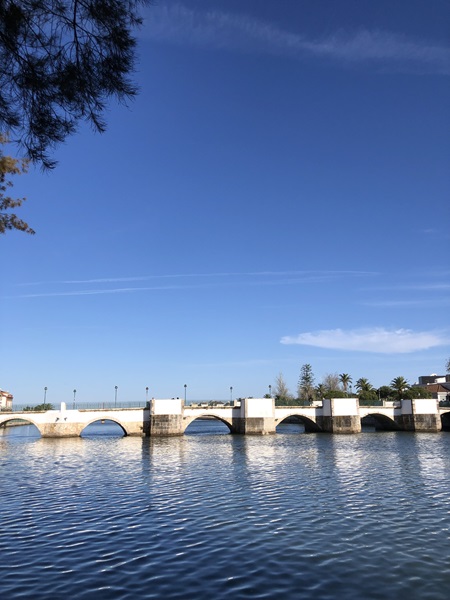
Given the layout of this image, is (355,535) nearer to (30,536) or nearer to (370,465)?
(30,536)

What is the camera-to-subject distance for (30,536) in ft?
52.6

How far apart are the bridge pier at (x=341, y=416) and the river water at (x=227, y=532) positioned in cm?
3933

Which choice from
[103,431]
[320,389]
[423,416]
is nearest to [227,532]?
[423,416]

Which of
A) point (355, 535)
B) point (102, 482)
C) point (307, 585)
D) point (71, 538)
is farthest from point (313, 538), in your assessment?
point (102, 482)

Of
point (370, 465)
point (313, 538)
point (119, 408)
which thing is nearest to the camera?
point (313, 538)

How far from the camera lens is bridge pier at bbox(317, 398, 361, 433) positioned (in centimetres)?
7175

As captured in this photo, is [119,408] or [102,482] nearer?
[102,482]

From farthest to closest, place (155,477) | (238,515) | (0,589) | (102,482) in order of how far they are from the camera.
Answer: (155,477)
(102,482)
(238,515)
(0,589)

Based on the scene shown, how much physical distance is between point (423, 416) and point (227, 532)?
67.8 m

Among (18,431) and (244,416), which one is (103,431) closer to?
(18,431)

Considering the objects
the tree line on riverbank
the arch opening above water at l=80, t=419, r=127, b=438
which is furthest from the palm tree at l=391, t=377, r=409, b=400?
the arch opening above water at l=80, t=419, r=127, b=438

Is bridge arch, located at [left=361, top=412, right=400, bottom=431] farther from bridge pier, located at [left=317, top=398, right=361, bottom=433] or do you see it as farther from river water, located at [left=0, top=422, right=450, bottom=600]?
river water, located at [left=0, top=422, right=450, bottom=600]

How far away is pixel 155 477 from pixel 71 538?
13.8m

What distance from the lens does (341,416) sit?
7200 cm
